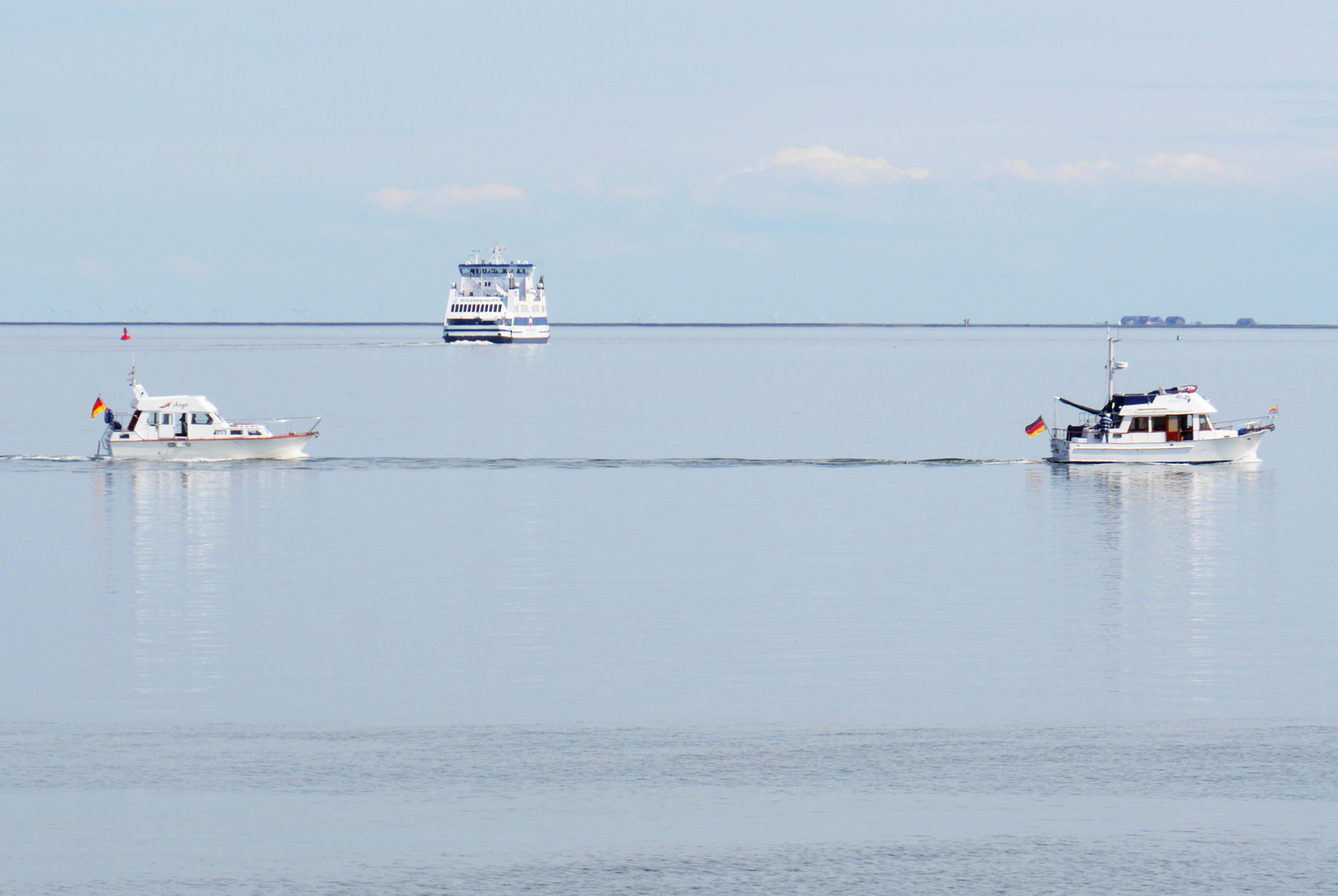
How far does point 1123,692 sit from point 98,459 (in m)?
62.9

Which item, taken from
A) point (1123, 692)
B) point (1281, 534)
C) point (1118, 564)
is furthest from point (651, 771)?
point (1281, 534)

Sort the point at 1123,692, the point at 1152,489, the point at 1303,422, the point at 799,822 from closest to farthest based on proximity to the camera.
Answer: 1. the point at 799,822
2. the point at 1123,692
3. the point at 1152,489
4. the point at 1303,422

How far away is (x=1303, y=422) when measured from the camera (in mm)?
121188

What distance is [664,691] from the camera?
93.9ft

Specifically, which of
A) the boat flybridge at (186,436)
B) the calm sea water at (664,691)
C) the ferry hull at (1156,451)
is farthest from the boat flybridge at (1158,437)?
the boat flybridge at (186,436)

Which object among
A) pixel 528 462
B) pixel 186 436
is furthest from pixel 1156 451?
pixel 186 436

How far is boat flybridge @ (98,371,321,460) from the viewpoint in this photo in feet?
263

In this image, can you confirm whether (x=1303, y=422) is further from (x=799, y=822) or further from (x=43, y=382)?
(x=43, y=382)

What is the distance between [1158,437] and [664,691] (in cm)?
5819

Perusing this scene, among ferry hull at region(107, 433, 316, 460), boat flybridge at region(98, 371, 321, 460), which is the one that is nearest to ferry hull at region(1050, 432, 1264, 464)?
boat flybridge at region(98, 371, 321, 460)

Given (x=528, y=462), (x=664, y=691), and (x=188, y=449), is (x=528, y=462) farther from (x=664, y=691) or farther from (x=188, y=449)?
(x=664, y=691)

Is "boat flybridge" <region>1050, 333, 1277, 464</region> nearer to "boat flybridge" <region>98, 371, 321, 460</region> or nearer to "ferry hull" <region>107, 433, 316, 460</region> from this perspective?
"boat flybridge" <region>98, 371, 321, 460</region>

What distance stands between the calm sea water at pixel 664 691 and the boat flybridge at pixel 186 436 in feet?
43.1

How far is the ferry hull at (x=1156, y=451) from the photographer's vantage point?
8106 cm
